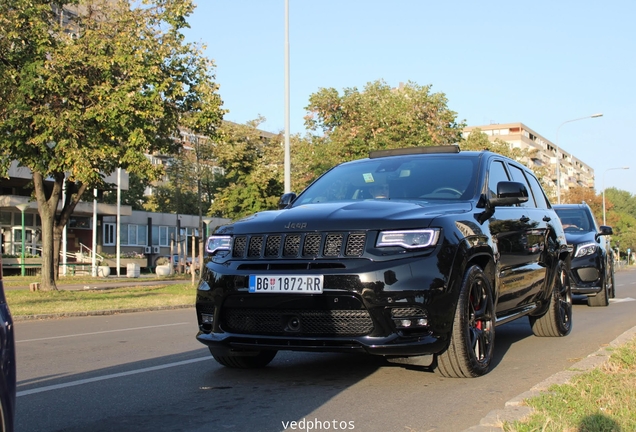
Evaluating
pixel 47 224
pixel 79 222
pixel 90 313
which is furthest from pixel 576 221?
pixel 79 222

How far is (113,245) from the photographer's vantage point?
2260 inches

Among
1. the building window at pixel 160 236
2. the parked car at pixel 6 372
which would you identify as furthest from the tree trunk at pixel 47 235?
the building window at pixel 160 236

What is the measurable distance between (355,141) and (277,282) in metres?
33.2

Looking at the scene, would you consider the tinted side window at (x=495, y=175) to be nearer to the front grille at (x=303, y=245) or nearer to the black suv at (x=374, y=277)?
the black suv at (x=374, y=277)

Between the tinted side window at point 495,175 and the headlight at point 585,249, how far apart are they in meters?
6.54

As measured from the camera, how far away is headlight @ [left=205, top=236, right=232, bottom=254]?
19.6 ft

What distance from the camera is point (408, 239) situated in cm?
543

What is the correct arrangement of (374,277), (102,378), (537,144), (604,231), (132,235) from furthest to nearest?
(537,144) < (132,235) < (604,231) < (102,378) < (374,277)

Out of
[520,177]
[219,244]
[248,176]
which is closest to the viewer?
[219,244]

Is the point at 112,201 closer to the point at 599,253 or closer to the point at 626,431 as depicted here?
the point at 599,253

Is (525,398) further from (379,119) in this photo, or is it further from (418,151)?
(379,119)

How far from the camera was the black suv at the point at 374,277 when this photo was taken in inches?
209

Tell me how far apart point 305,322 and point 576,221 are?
1062 centimetres

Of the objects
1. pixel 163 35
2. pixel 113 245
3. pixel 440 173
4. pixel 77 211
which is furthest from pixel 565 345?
pixel 113 245
